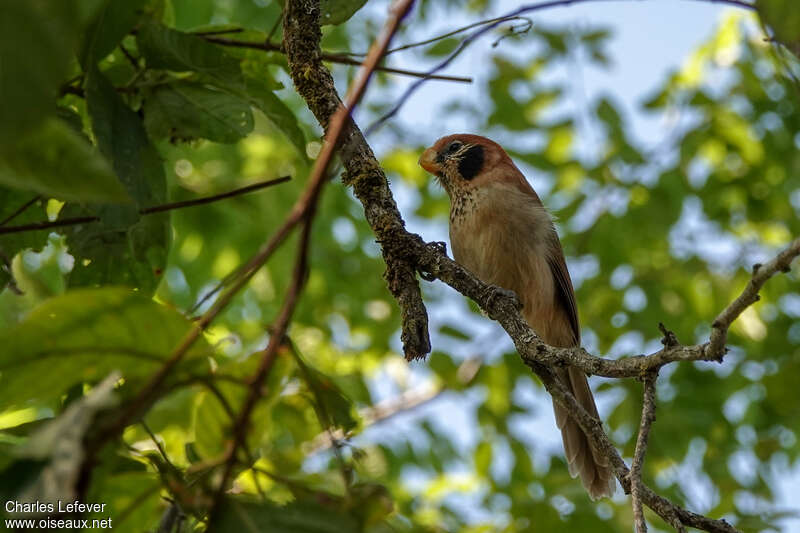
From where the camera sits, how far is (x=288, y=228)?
1.13 meters

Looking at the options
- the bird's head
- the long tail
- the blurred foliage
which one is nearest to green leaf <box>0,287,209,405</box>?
the blurred foliage

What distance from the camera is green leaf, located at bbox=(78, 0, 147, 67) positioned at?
2.07 m

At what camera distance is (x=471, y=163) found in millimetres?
4730

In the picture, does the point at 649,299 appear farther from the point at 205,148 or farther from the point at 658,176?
the point at 205,148

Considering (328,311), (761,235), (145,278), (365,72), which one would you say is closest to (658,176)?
(761,235)

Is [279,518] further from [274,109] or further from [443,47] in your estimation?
[443,47]

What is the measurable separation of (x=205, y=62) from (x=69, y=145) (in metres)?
1.38

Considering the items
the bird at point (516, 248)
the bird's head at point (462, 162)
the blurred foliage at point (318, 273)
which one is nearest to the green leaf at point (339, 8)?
the blurred foliage at point (318, 273)

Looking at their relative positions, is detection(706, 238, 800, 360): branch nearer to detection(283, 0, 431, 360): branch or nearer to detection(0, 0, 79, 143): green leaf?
detection(283, 0, 431, 360): branch

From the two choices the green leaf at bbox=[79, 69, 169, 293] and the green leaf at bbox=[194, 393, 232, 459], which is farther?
the green leaf at bbox=[79, 69, 169, 293]

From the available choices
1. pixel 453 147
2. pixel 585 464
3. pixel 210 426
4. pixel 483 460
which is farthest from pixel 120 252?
pixel 483 460

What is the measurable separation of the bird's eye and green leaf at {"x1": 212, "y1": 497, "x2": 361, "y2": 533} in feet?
12.0

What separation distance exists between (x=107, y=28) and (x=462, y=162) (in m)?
2.85

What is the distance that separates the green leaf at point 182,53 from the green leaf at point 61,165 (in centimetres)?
134
